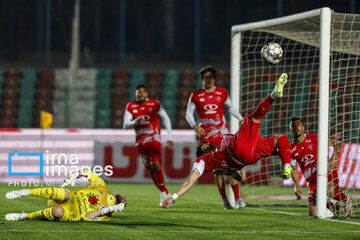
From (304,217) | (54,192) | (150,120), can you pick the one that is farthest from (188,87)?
(54,192)

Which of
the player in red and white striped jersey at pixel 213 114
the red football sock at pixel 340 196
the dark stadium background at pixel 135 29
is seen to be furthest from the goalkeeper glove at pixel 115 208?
the dark stadium background at pixel 135 29

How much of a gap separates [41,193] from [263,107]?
2617 mm

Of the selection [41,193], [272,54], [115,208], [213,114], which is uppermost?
[272,54]

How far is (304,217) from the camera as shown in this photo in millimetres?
9297

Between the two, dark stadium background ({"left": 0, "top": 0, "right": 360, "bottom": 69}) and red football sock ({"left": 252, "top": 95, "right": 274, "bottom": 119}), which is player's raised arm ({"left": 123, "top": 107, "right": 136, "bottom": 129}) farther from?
dark stadium background ({"left": 0, "top": 0, "right": 360, "bottom": 69})

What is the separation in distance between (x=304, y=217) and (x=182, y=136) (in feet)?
30.5

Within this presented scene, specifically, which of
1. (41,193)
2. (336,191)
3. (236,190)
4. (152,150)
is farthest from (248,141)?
(152,150)

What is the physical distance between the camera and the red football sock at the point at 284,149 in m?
8.15

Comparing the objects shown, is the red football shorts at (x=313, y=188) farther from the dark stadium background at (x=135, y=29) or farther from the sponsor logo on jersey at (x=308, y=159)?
the dark stadium background at (x=135, y=29)

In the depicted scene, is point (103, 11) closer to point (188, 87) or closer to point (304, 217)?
point (188, 87)

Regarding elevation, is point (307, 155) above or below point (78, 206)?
above

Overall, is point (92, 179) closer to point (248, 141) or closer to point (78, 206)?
point (78, 206)

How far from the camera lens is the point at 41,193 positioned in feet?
24.2

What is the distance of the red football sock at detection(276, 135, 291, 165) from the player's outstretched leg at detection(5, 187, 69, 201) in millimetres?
2576
